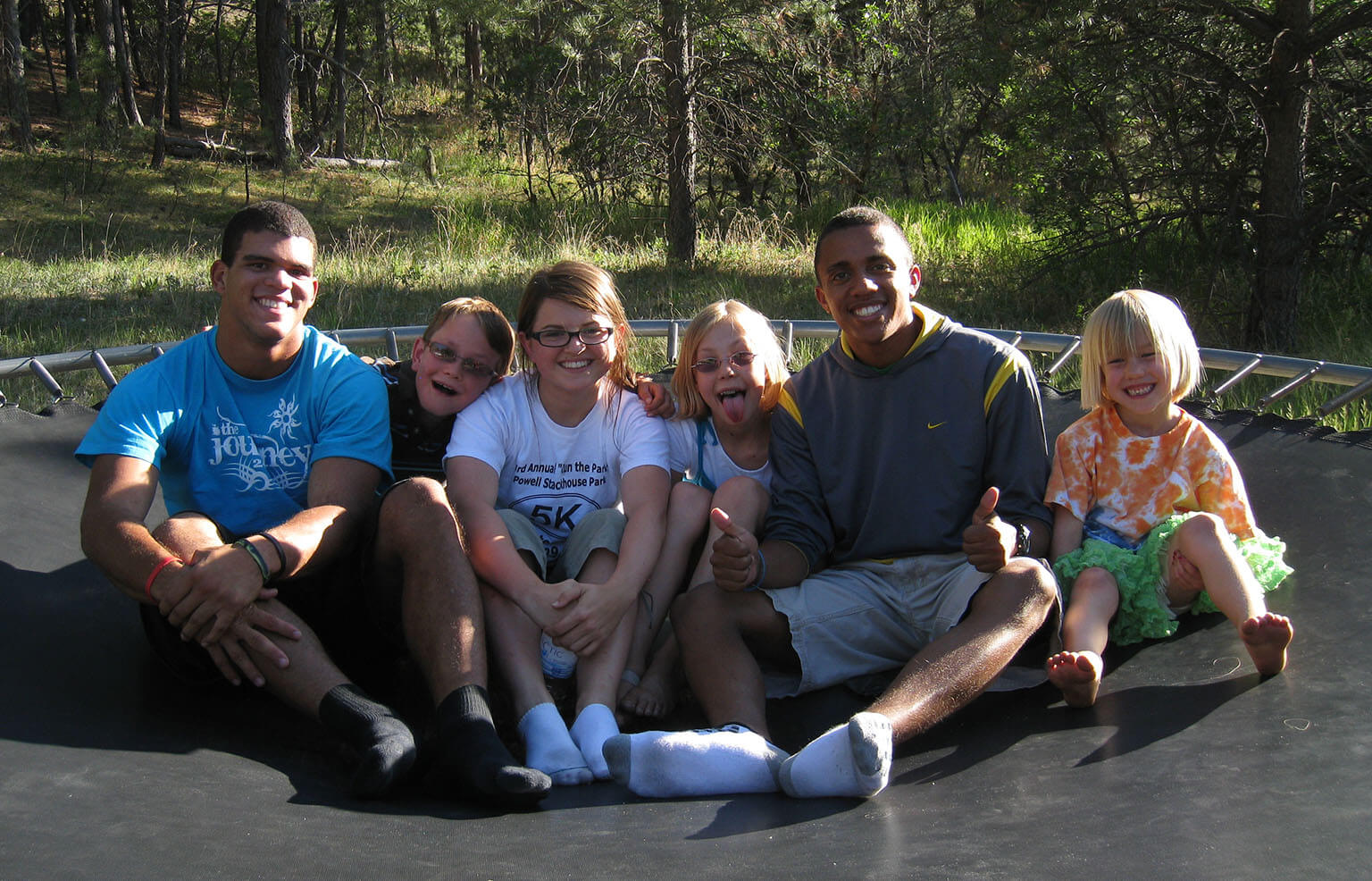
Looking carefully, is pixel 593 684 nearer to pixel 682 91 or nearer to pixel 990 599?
pixel 990 599

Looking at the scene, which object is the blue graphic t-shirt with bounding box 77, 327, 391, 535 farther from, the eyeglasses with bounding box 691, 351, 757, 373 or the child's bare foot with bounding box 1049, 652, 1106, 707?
the child's bare foot with bounding box 1049, 652, 1106, 707

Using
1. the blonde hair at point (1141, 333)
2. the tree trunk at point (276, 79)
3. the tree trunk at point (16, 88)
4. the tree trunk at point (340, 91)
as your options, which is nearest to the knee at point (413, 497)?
the blonde hair at point (1141, 333)

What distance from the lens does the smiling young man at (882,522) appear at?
183 centimetres

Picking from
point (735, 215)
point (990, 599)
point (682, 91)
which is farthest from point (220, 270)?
point (735, 215)

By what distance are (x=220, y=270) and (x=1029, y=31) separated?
3896 mm

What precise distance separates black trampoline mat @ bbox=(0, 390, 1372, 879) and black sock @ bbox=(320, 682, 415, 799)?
4 centimetres

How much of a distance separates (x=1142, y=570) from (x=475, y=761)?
122 cm

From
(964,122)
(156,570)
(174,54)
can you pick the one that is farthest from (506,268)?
(174,54)

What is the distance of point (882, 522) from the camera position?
2.09m

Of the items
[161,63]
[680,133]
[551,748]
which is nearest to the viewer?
[551,748]

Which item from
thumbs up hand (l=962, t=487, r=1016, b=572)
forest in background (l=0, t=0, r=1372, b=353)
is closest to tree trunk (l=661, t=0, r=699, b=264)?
forest in background (l=0, t=0, r=1372, b=353)

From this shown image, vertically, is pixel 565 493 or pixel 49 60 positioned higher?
pixel 49 60

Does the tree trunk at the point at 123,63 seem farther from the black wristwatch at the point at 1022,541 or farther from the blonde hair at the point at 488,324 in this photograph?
the black wristwatch at the point at 1022,541

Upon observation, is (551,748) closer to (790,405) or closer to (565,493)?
(565,493)
